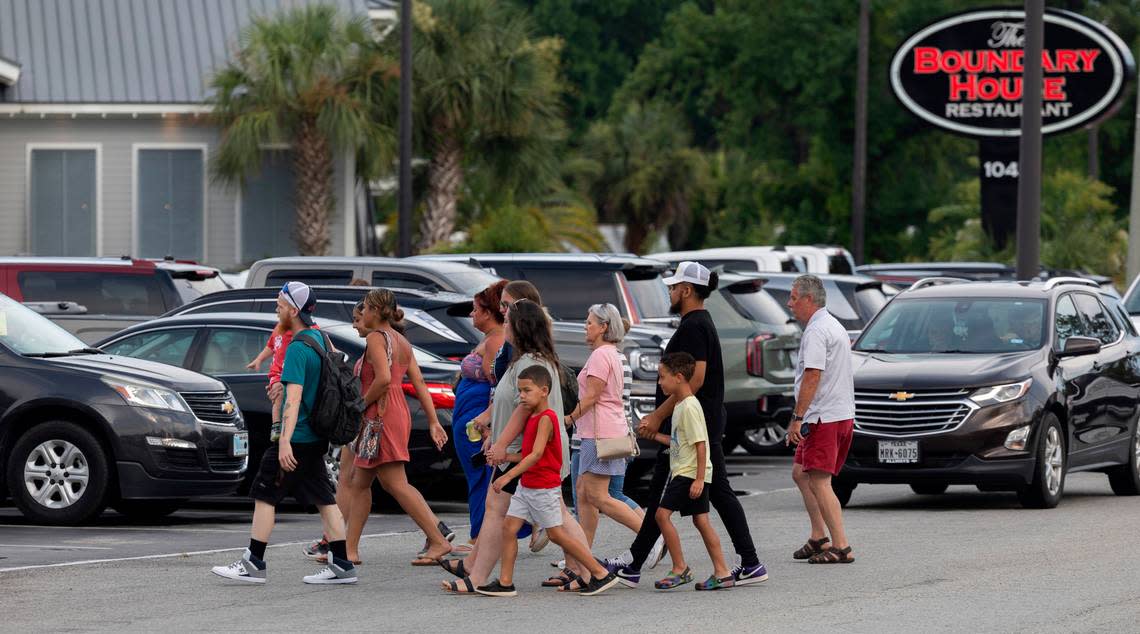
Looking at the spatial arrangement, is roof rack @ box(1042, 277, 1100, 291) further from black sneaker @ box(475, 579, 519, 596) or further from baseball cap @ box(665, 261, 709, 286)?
black sneaker @ box(475, 579, 519, 596)

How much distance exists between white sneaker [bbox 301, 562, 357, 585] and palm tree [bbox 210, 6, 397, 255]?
21.9 m

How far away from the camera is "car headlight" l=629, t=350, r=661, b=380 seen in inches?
635

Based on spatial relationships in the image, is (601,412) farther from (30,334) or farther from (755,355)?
(755,355)

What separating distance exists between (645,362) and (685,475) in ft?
18.6

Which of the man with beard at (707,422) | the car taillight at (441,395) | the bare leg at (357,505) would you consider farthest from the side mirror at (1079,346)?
the bare leg at (357,505)

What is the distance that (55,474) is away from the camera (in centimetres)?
1357

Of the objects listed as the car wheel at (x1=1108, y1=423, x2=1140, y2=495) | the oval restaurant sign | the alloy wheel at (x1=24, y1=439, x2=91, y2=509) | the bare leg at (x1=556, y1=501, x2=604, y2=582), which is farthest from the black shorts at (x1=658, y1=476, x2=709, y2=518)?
the oval restaurant sign

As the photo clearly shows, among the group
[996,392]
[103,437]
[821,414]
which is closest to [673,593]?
[821,414]

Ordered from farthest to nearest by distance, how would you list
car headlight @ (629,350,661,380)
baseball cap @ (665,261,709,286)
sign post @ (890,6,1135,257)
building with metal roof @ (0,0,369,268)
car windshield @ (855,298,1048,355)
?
sign post @ (890,6,1135,257), building with metal roof @ (0,0,369,268), car headlight @ (629,350,661,380), car windshield @ (855,298,1048,355), baseball cap @ (665,261,709,286)

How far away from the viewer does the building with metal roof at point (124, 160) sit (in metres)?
33.4

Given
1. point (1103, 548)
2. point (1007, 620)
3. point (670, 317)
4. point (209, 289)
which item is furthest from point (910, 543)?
point (209, 289)

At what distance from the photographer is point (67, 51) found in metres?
33.9

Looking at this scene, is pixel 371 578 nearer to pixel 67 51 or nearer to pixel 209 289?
pixel 209 289

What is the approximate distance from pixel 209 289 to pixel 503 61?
14.9 meters
